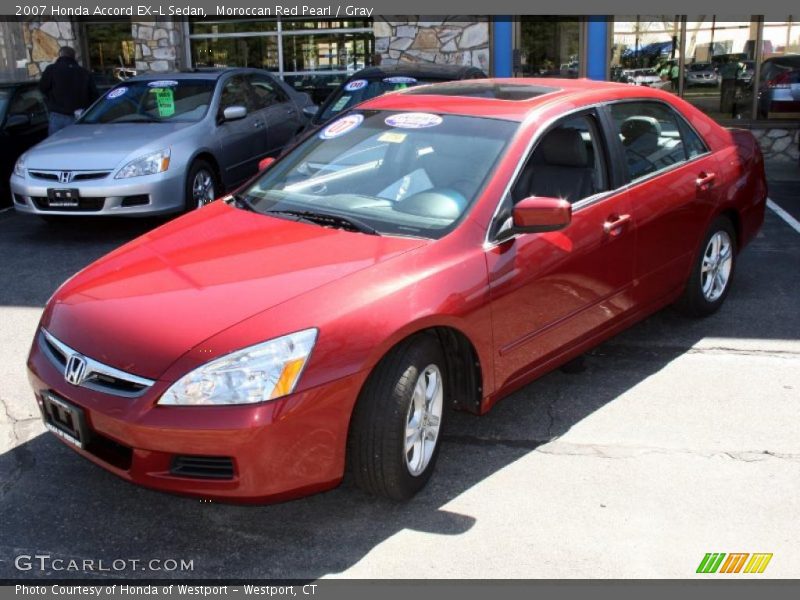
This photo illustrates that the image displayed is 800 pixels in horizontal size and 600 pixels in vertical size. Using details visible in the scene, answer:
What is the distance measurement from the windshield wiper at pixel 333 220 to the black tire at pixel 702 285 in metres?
2.39

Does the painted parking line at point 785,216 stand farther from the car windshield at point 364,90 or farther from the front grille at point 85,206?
the front grille at point 85,206

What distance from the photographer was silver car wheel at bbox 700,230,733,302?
5.61 metres

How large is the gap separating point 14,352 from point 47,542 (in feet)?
7.51

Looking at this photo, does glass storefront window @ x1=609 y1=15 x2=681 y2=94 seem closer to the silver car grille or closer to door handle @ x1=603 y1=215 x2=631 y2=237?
door handle @ x1=603 y1=215 x2=631 y2=237

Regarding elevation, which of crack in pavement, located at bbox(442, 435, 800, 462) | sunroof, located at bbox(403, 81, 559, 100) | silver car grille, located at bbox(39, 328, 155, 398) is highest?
sunroof, located at bbox(403, 81, 559, 100)

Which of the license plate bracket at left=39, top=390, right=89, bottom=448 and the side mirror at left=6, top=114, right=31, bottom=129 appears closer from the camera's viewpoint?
the license plate bracket at left=39, top=390, right=89, bottom=448

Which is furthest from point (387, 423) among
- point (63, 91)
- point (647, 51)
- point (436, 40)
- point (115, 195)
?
point (647, 51)

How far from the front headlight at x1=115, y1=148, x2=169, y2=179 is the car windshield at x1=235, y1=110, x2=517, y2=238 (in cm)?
337

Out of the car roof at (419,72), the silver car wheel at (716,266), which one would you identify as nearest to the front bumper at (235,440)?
the silver car wheel at (716,266)

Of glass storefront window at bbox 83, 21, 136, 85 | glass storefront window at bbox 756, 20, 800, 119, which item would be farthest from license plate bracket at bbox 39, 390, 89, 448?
glass storefront window at bbox 83, 21, 136, 85

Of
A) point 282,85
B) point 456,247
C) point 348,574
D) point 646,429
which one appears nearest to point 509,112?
point 456,247

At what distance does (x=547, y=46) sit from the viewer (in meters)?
12.9

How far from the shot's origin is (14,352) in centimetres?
542

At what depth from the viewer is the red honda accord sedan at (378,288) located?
10.5 ft
